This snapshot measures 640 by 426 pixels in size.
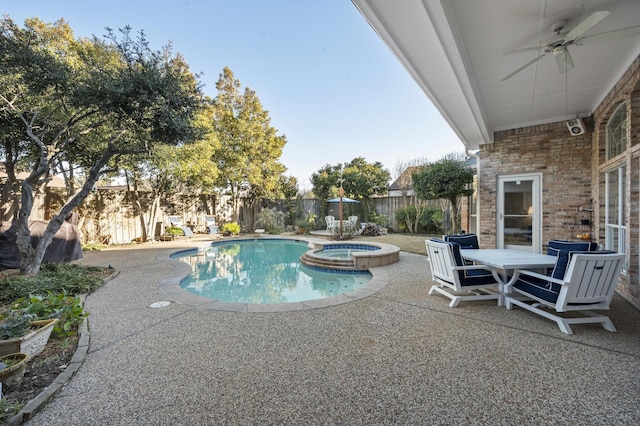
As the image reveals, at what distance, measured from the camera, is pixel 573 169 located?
589 cm

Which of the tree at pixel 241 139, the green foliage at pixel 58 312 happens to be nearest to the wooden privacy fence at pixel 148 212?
the tree at pixel 241 139

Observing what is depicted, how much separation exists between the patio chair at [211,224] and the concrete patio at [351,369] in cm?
914

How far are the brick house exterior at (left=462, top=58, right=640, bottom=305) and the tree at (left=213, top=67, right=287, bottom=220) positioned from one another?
9483 millimetres

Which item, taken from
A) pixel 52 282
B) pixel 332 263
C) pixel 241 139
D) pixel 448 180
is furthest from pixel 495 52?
pixel 241 139

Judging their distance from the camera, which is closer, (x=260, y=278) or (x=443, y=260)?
(x=443, y=260)

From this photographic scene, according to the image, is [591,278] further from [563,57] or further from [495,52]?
[495,52]

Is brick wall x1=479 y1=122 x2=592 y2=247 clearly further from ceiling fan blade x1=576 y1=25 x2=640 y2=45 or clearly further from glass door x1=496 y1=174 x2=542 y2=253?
ceiling fan blade x1=576 y1=25 x2=640 y2=45

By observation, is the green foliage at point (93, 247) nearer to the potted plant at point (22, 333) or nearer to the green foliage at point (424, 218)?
the potted plant at point (22, 333)

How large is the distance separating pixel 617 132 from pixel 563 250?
2656 millimetres

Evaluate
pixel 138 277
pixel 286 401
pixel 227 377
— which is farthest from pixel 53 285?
pixel 286 401

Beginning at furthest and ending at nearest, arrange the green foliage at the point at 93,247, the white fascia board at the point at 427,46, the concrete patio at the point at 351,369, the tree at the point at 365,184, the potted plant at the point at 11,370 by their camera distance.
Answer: the tree at the point at 365,184 → the green foliage at the point at 93,247 → the white fascia board at the point at 427,46 → the potted plant at the point at 11,370 → the concrete patio at the point at 351,369

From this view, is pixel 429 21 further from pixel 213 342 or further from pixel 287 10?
pixel 287 10

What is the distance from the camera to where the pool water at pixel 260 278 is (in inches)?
204

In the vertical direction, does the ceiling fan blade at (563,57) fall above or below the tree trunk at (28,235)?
above
